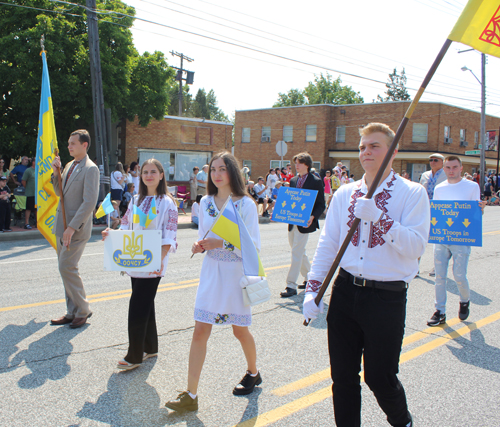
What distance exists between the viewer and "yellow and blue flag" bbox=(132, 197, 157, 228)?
3.98m

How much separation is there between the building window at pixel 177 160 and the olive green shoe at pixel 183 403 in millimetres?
20917

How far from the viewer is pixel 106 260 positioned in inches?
155

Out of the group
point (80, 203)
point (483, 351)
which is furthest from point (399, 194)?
point (80, 203)

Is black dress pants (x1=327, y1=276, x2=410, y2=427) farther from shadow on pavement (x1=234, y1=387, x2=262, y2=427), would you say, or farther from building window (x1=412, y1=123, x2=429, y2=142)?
building window (x1=412, y1=123, x2=429, y2=142)

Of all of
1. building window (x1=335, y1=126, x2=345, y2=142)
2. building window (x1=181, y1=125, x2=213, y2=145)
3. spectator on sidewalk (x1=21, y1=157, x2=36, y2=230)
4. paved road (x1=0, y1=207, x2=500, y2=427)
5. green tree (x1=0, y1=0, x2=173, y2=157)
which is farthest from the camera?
building window (x1=335, y1=126, x2=345, y2=142)

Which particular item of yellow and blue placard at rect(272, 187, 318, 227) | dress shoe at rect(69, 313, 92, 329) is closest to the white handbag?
dress shoe at rect(69, 313, 92, 329)

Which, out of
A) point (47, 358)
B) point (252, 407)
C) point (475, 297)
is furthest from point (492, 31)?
point (475, 297)

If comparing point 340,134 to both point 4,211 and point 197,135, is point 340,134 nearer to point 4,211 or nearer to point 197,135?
point 197,135

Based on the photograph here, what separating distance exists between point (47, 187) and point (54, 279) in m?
2.17

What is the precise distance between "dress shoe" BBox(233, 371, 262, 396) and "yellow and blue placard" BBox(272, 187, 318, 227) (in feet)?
10.4

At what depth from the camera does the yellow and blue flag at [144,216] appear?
398cm

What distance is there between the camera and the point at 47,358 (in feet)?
→ 13.4

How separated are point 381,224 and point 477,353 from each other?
2.84 meters

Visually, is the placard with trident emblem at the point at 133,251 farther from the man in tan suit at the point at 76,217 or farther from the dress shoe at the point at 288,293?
the dress shoe at the point at 288,293
